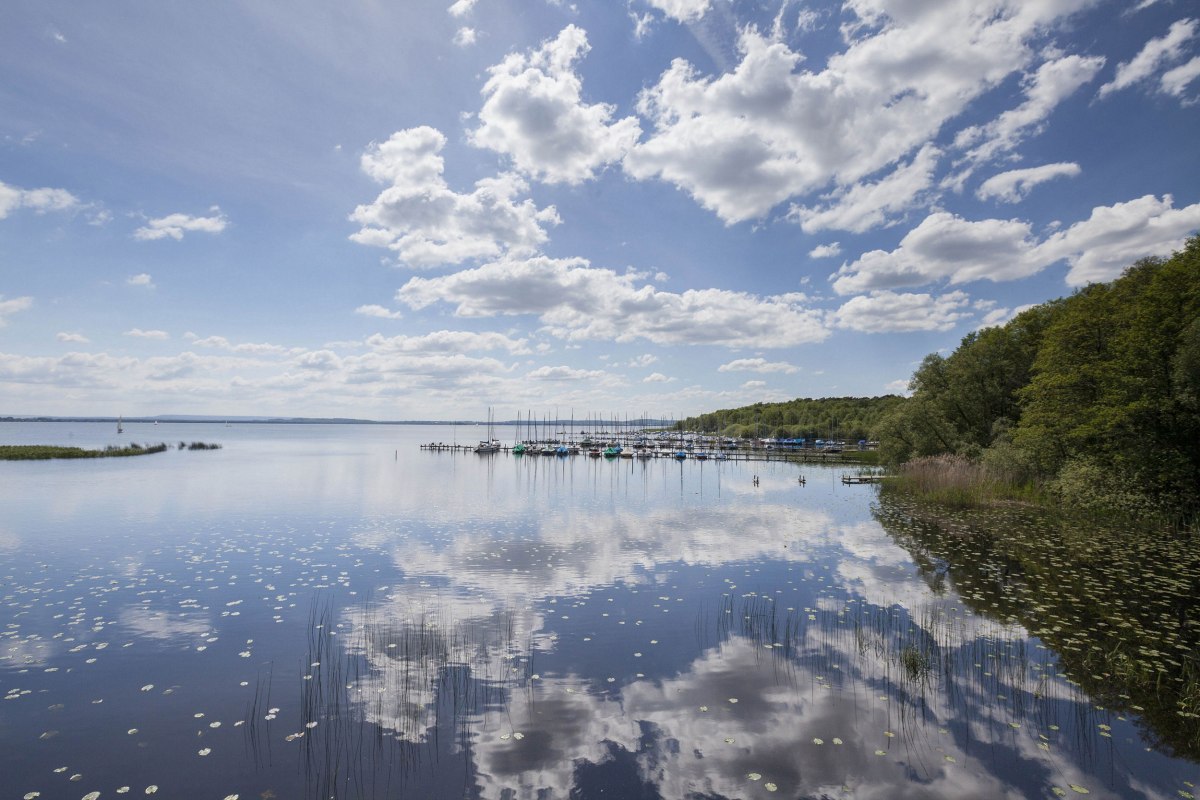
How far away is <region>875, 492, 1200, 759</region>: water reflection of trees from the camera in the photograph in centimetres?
1243

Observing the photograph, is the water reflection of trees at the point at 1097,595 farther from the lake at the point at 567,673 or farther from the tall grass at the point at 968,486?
the tall grass at the point at 968,486

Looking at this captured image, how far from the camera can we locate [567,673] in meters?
14.0

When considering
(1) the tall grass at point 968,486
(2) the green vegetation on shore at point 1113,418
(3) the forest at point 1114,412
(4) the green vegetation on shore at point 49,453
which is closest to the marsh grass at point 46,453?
(4) the green vegetation on shore at point 49,453

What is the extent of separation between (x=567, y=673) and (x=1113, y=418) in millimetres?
34684

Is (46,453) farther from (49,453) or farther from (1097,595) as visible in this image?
(1097,595)

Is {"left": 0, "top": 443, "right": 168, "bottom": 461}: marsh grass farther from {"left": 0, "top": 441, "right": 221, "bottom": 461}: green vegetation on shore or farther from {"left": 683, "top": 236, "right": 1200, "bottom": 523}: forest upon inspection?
{"left": 683, "top": 236, "right": 1200, "bottom": 523}: forest

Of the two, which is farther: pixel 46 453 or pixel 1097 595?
pixel 46 453

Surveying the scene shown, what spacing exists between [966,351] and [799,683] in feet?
207

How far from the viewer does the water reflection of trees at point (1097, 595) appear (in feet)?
40.8

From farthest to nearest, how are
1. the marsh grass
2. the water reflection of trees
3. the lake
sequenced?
the marsh grass < the water reflection of trees < the lake

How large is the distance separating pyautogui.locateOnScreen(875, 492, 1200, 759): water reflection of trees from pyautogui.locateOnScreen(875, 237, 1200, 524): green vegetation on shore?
4.01 m

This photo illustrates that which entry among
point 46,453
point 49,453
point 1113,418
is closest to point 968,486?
point 1113,418

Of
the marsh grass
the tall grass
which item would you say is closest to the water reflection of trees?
the tall grass

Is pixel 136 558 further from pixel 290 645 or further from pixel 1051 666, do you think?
pixel 1051 666
